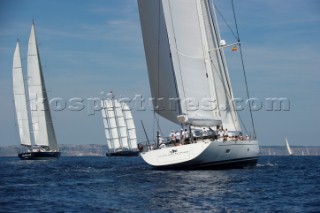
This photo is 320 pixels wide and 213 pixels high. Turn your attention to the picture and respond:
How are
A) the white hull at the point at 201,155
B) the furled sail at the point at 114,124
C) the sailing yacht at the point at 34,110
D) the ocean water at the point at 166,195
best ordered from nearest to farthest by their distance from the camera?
1. the ocean water at the point at 166,195
2. the white hull at the point at 201,155
3. the sailing yacht at the point at 34,110
4. the furled sail at the point at 114,124

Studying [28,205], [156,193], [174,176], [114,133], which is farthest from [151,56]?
[114,133]

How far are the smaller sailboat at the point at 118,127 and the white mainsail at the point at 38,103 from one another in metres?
34.0

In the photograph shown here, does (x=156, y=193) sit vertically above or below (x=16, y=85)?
below

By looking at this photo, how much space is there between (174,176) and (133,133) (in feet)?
280

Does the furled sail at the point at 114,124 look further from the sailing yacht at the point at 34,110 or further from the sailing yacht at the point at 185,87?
the sailing yacht at the point at 185,87

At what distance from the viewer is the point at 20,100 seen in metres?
79.5

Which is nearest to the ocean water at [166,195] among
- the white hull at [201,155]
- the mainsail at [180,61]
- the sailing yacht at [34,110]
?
the white hull at [201,155]

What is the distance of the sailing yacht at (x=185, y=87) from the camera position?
108 ft

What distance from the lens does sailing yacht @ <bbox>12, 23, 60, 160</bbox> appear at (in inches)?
2972

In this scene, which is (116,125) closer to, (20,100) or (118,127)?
(118,127)

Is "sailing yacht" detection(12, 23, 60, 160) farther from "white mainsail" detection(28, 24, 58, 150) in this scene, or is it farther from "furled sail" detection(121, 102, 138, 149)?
"furled sail" detection(121, 102, 138, 149)

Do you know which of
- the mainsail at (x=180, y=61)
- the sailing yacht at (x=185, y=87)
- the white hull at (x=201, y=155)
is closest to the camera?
the white hull at (x=201, y=155)

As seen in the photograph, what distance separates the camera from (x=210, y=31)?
39.6 metres

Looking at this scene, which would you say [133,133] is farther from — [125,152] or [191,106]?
[191,106]
